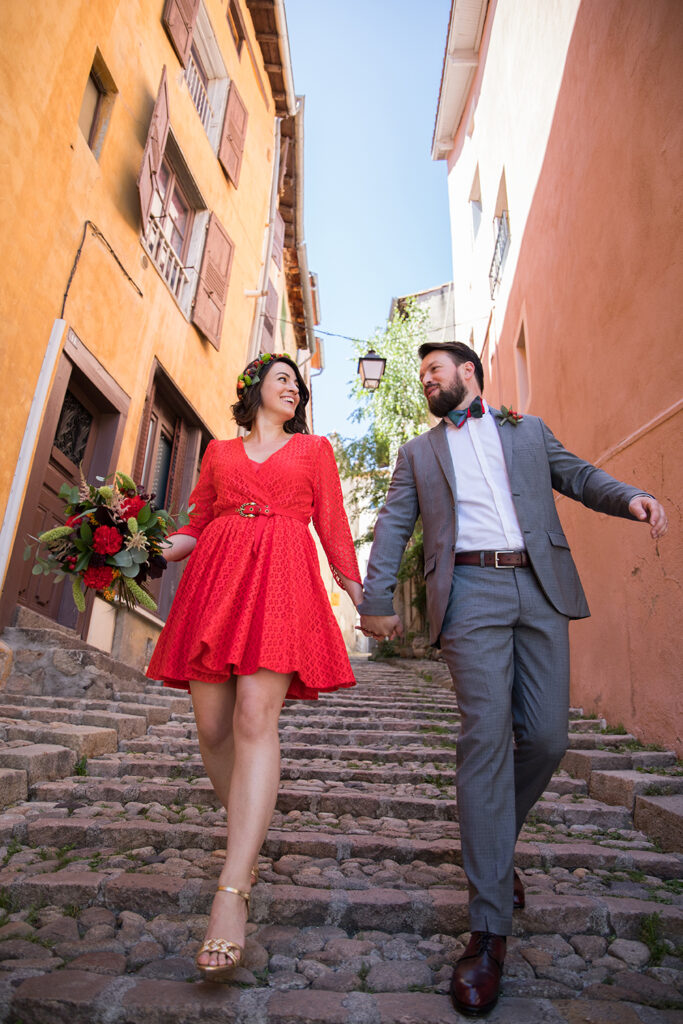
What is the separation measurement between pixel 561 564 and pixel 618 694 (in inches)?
129

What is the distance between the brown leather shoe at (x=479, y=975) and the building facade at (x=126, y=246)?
4.38 meters

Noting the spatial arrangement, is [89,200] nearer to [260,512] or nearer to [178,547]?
[178,547]

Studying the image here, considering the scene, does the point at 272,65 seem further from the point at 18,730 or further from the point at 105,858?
the point at 105,858

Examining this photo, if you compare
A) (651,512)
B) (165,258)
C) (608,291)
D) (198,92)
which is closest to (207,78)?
(198,92)

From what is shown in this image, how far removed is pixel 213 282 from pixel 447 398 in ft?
25.9

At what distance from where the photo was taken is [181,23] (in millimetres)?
8344

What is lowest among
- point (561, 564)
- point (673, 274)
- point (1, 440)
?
point (561, 564)

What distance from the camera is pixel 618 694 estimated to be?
5094 millimetres

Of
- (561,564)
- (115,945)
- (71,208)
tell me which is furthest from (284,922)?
(71,208)

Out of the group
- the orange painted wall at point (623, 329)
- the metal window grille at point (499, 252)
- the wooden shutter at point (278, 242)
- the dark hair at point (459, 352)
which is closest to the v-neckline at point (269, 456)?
the dark hair at point (459, 352)

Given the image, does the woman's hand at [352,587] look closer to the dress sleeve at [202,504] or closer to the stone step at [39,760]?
the dress sleeve at [202,504]

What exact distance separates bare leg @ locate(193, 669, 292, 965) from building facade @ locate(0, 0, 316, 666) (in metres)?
3.68

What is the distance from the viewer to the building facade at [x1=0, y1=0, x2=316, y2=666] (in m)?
5.30

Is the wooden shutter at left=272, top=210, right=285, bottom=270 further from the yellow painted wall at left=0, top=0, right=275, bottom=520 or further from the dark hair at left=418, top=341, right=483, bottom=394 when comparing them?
the dark hair at left=418, top=341, right=483, bottom=394
